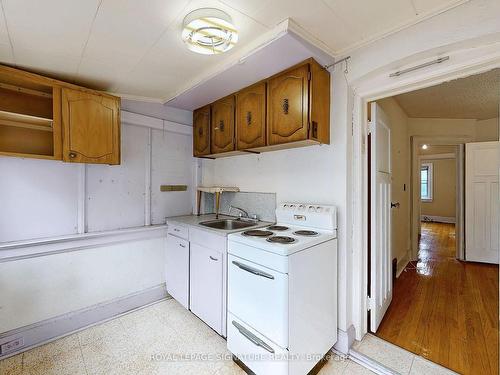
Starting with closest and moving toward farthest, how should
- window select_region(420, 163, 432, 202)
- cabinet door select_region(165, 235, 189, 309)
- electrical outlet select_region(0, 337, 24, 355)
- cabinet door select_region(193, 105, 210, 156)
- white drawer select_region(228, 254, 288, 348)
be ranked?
white drawer select_region(228, 254, 288, 348), electrical outlet select_region(0, 337, 24, 355), cabinet door select_region(165, 235, 189, 309), cabinet door select_region(193, 105, 210, 156), window select_region(420, 163, 432, 202)

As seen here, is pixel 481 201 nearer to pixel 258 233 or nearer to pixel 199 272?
pixel 258 233

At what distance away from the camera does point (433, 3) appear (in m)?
1.30

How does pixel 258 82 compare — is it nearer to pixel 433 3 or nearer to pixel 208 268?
pixel 433 3

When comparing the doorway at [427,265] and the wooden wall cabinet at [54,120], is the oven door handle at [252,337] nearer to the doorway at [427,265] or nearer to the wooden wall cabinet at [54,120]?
the doorway at [427,265]

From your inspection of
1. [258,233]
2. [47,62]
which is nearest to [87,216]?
[47,62]

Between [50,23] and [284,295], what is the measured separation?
6.73ft

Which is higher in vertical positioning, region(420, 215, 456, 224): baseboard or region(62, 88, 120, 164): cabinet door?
region(62, 88, 120, 164): cabinet door

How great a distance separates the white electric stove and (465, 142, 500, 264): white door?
11.4 feet

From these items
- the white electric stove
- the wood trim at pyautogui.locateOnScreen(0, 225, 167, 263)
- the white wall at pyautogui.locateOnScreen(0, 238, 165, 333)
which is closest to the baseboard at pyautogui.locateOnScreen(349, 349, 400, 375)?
the white electric stove

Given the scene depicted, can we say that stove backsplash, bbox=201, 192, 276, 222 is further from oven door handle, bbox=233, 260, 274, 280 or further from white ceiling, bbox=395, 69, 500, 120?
white ceiling, bbox=395, 69, 500, 120

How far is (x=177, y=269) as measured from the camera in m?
2.44

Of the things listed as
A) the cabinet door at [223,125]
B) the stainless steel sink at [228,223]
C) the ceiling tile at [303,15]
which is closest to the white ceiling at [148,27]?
the ceiling tile at [303,15]

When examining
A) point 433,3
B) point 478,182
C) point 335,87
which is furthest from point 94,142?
point 478,182

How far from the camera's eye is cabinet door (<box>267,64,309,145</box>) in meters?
1.71
